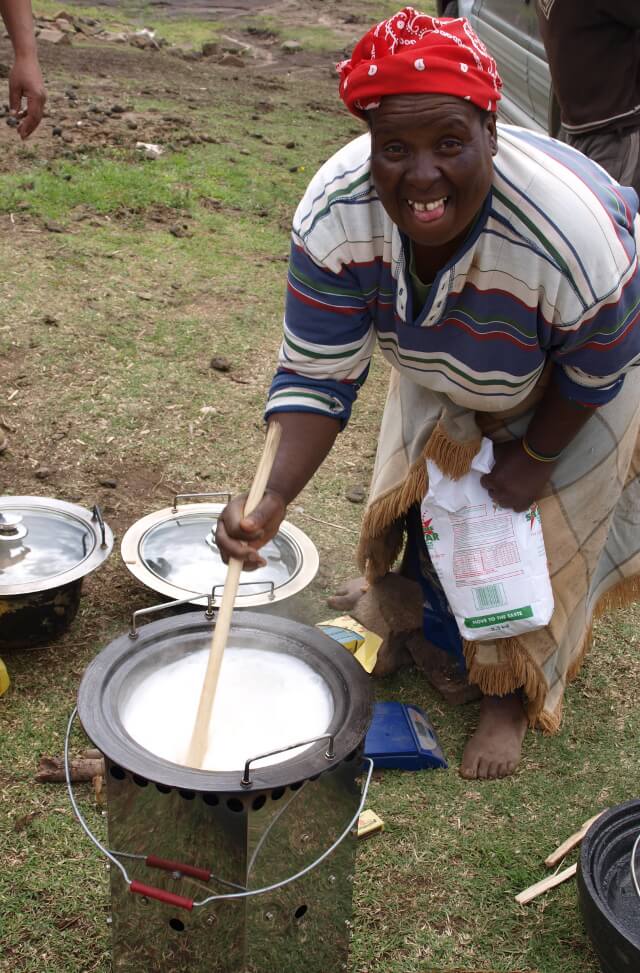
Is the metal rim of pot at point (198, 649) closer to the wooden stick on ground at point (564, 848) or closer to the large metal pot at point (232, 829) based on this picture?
the large metal pot at point (232, 829)

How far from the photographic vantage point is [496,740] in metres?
2.73

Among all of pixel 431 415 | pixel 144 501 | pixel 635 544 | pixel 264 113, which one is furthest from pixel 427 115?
pixel 264 113

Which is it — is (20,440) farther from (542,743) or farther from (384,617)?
(542,743)

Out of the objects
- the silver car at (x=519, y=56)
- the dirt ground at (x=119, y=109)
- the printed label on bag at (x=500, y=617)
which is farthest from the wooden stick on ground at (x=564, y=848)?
the silver car at (x=519, y=56)

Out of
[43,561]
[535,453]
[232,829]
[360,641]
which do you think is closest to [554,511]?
[535,453]

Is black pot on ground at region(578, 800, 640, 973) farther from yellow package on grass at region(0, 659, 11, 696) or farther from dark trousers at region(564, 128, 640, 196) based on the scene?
dark trousers at region(564, 128, 640, 196)

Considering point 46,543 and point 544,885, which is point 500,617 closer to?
point 544,885

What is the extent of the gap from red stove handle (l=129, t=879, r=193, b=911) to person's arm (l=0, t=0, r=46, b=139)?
255 centimetres

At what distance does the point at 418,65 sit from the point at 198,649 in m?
1.19

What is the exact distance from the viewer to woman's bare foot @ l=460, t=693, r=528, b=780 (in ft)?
8.81

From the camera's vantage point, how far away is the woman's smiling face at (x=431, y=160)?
1.69 metres

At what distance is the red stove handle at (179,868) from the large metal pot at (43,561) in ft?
3.98

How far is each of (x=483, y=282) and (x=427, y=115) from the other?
0.44 metres

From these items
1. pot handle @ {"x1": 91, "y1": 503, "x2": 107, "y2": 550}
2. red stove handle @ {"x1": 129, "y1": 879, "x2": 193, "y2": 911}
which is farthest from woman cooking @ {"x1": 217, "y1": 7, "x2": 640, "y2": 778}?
pot handle @ {"x1": 91, "y1": 503, "x2": 107, "y2": 550}
